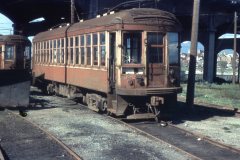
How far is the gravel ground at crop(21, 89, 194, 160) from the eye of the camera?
9141mm

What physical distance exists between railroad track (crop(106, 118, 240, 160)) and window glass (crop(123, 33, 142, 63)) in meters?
2.02

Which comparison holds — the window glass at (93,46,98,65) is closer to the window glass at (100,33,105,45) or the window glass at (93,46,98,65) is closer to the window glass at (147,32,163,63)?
the window glass at (100,33,105,45)

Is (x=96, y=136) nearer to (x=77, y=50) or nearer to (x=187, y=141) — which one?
(x=187, y=141)

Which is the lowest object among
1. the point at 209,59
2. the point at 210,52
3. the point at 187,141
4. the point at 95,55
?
the point at 187,141

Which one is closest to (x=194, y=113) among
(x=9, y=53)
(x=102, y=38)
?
(x=102, y=38)

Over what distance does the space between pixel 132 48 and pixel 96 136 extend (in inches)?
132

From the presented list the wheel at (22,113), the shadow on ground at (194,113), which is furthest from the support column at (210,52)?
the wheel at (22,113)

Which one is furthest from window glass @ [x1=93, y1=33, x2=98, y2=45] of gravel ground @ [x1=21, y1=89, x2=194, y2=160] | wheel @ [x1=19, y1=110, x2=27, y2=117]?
wheel @ [x1=19, y1=110, x2=27, y2=117]

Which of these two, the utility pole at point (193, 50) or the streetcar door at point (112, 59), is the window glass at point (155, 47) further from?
the utility pole at point (193, 50)

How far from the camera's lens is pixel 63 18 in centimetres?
4822

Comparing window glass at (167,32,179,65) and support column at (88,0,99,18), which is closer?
window glass at (167,32,179,65)

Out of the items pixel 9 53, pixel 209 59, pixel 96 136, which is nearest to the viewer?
pixel 96 136

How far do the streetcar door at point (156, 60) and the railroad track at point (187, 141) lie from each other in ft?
4.59

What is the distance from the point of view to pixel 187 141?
10.7 m
